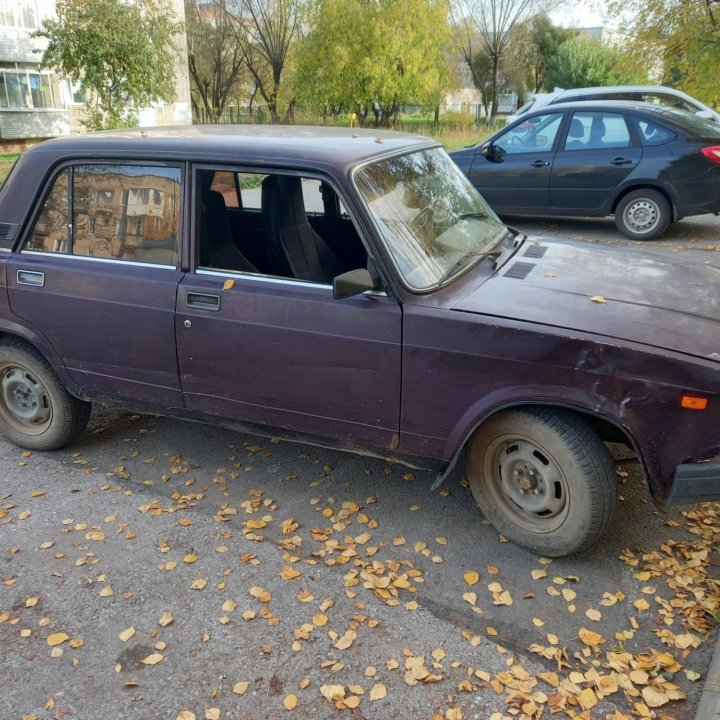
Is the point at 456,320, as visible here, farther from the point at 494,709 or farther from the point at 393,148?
the point at 494,709

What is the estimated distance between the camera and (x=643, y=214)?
9594 mm

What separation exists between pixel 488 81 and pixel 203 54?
21630 mm

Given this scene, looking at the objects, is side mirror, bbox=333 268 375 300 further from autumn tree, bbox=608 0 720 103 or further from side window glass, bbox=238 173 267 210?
autumn tree, bbox=608 0 720 103

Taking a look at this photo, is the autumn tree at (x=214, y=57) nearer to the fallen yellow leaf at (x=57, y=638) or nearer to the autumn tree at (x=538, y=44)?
the autumn tree at (x=538, y=44)

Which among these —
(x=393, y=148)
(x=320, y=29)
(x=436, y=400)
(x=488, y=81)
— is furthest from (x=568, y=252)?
(x=488, y=81)

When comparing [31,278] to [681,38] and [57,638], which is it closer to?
[57,638]

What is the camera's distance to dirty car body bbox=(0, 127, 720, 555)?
10.00 feet

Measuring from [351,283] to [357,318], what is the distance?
0.22m

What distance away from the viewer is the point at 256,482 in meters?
4.22

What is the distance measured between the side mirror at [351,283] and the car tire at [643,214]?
24.8 feet

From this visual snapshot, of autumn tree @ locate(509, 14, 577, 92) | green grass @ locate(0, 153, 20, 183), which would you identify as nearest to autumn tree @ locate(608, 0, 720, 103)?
green grass @ locate(0, 153, 20, 183)

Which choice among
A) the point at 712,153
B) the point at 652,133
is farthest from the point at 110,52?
the point at 712,153

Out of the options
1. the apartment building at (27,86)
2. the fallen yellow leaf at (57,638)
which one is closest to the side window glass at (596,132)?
the fallen yellow leaf at (57,638)

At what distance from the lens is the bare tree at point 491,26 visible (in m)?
47.4
